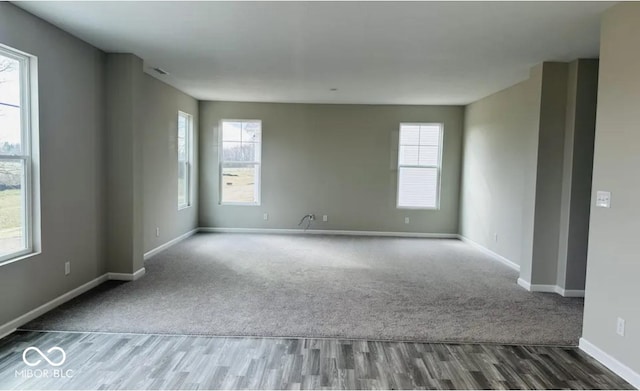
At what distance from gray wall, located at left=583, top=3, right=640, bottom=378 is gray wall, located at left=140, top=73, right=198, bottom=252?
4.74 m

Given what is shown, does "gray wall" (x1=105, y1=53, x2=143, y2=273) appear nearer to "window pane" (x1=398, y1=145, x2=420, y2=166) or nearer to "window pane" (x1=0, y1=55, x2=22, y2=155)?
"window pane" (x1=0, y1=55, x2=22, y2=155)

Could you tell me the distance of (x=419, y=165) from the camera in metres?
7.37

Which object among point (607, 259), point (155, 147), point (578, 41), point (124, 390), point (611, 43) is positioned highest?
point (578, 41)

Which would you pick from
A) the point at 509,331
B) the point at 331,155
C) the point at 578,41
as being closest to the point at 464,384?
the point at 509,331

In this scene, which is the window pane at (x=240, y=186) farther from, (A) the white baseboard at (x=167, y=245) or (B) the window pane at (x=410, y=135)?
(B) the window pane at (x=410, y=135)

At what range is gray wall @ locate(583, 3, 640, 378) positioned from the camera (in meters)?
2.42

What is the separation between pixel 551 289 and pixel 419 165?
11.9 feet

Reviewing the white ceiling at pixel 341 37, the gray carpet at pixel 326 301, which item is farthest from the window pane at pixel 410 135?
the gray carpet at pixel 326 301

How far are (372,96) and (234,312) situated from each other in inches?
172

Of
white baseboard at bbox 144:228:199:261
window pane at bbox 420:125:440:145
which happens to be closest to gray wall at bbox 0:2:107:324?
white baseboard at bbox 144:228:199:261

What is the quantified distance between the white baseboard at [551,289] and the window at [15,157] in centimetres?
495

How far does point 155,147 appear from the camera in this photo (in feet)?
17.7

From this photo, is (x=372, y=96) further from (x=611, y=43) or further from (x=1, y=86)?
(x=1, y=86)

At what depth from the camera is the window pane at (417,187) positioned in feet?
24.2
